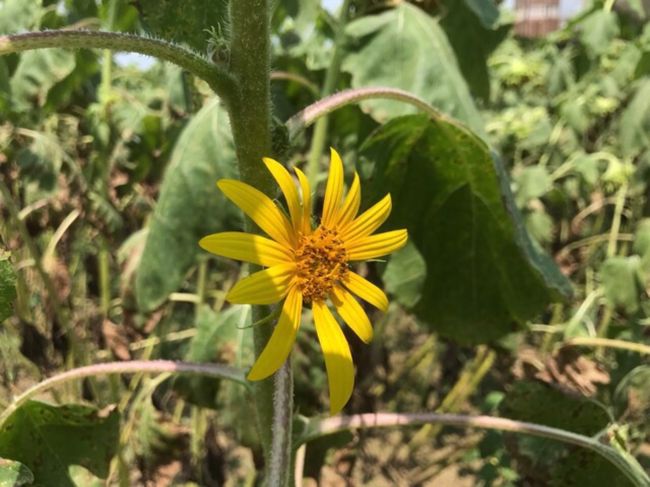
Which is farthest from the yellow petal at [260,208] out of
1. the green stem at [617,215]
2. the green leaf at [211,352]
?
the green stem at [617,215]

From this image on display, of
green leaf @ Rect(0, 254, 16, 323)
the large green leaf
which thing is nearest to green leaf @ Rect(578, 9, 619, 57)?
the large green leaf

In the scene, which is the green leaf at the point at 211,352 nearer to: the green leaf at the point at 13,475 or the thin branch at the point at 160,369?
the thin branch at the point at 160,369

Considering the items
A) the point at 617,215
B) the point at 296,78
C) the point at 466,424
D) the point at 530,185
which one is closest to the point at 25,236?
the point at 296,78

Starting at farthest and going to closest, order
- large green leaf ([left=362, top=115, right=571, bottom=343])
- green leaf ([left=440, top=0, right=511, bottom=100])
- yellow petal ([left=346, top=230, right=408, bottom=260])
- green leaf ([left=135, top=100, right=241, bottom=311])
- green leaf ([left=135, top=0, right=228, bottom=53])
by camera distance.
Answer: green leaf ([left=440, top=0, right=511, bottom=100]), green leaf ([left=135, top=100, right=241, bottom=311]), large green leaf ([left=362, top=115, right=571, bottom=343]), green leaf ([left=135, top=0, right=228, bottom=53]), yellow petal ([left=346, top=230, right=408, bottom=260])

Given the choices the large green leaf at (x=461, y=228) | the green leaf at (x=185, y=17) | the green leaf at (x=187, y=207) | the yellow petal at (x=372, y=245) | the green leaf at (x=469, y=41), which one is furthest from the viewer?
the green leaf at (x=469, y=41)

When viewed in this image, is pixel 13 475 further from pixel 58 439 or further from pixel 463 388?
pixel 463 388

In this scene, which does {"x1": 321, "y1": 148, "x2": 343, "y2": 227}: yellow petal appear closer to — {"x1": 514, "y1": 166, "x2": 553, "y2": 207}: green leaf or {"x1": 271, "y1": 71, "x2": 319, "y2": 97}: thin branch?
{"x1": 271, "y1": 71, "x2": 319, "y2": 97}: thin branch
